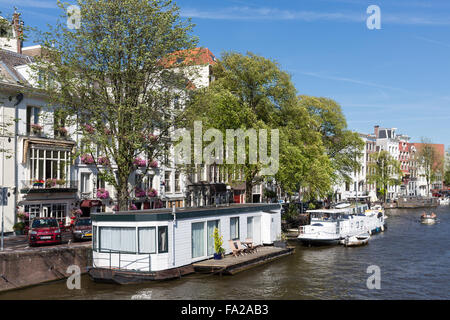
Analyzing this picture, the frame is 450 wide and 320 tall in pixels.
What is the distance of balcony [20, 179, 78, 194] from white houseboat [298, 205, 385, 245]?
1959 centimetres

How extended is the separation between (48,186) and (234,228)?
1614 centimetres

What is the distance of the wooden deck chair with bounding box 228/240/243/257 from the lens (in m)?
29.1

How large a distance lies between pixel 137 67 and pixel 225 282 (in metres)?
14.4

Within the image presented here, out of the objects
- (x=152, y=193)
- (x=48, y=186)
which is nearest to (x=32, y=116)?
(x=48, y=186)

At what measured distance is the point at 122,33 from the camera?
29.5 m

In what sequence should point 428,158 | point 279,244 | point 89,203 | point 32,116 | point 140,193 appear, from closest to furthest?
point 279,244
point 32,116
point 89,203
point 140,193
point 428,158

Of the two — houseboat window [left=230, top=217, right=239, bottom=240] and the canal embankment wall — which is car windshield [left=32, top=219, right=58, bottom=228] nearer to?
the canal embankment wall

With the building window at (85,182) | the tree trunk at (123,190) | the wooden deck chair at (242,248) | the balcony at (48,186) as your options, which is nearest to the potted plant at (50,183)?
the balcony at (48,186)

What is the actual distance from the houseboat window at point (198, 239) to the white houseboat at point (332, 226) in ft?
47.2

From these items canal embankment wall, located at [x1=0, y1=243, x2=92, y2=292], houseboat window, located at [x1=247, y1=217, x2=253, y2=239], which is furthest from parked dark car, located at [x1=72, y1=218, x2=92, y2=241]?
houseboat window, located at [x1=247, y1=217, x2=253, y2=239]

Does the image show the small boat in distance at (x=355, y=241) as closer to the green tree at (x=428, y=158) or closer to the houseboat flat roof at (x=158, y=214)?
the houseboat flat roof at (x=158, y=214)

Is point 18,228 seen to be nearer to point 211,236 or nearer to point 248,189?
point 211,236

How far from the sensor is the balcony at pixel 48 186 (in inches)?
1415

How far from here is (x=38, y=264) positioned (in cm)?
2416
